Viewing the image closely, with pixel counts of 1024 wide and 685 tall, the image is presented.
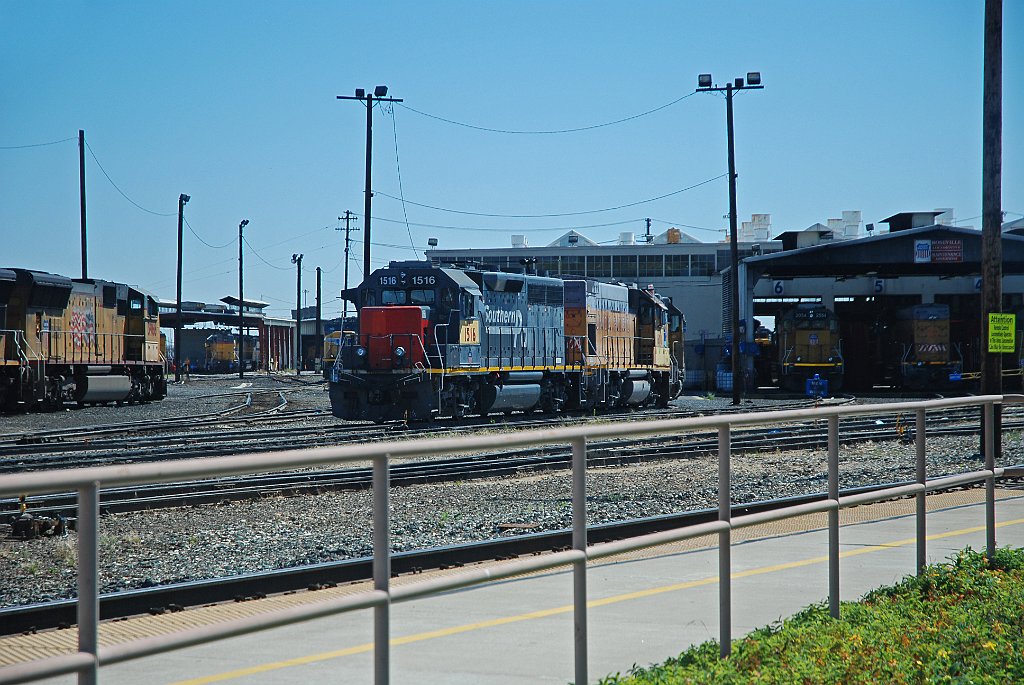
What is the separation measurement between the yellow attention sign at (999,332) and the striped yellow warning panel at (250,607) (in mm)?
9214

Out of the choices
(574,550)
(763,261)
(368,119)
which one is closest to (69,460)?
(574,550)

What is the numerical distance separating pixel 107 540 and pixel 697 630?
8.90 feet

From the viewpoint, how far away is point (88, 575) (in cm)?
258

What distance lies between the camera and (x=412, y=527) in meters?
4.58

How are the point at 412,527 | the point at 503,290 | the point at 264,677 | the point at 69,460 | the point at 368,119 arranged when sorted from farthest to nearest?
the point at 368,119
the point at 503,290
the point at 69,460
the point at 412,527
the point at 264,677

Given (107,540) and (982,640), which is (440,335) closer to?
(982,640)

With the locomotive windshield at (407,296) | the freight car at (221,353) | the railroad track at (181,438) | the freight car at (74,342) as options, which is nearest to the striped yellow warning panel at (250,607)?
the railroad track at (181,438)

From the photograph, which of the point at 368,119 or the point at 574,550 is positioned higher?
the point at 368,119

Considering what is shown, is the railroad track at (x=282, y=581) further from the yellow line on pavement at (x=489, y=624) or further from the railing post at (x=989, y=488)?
the railing post at (x=989, y=488)

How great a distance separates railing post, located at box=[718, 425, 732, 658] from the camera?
15.3 ft

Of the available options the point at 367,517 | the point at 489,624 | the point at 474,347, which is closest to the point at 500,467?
the point at 489,624

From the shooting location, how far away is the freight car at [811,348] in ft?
131

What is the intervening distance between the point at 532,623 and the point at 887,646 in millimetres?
2118

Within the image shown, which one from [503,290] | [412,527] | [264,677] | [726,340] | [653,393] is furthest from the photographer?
[726,340]
